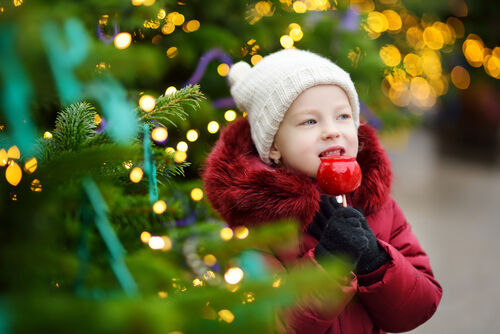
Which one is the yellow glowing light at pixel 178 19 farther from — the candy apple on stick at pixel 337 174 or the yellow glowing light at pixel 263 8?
the candy apple on stick at pixel 337 174

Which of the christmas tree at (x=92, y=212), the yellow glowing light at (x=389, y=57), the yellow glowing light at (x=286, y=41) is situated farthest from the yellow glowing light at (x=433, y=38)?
the christmas tree at (x=92, y=212)

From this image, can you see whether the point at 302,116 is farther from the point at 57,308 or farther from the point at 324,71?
the point at 57,308

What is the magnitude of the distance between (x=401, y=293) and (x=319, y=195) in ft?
1.29

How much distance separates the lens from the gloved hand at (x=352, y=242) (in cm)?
134

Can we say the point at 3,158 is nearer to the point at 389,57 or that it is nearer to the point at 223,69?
the point at 223,69

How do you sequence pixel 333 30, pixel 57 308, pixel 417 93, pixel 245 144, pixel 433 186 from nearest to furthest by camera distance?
pixel 57 308, pixel 245 144, pixel 333 30, pixel 433 186, pixel 417 93

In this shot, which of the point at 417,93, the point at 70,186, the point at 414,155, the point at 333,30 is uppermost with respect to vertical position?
the point at 417,93

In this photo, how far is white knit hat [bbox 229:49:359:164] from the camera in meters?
1.54

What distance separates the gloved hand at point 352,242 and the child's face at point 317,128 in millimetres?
195

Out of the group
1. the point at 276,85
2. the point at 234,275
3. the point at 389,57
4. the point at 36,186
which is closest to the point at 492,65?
the point at 389,57

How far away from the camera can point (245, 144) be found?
179cm

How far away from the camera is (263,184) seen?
5.00 ft

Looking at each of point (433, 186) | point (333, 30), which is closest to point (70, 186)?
point (333, 30)

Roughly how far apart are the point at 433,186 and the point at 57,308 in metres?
7.02
